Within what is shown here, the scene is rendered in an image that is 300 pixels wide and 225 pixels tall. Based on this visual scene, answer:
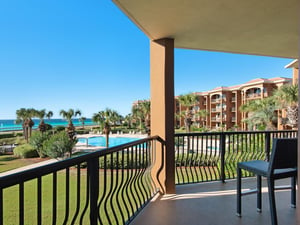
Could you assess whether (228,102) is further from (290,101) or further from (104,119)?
(104,119)

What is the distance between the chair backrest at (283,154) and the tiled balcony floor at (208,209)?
0.75 m

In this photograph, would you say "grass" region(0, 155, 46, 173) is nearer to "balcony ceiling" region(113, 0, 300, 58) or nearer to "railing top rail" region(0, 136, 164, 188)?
"balcony ceiling" region(113, 0, 300, 58)

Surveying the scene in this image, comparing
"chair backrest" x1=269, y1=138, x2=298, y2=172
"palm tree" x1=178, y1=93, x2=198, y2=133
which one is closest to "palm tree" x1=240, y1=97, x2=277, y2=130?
"palm tree" x1=178, y1=93, x2=198, y2=133

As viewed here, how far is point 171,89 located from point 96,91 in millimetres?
37069

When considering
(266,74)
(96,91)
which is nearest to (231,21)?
(266,74)

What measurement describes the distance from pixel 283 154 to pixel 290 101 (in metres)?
12.9

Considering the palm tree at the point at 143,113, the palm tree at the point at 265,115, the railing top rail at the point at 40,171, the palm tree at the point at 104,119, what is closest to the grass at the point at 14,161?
the palm tree at the point at 104,119

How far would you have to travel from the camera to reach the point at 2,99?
37562mm

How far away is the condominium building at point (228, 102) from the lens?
21500 mm

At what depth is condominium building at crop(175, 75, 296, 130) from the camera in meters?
21.5

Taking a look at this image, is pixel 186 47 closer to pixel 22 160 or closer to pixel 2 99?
pixel 22 160

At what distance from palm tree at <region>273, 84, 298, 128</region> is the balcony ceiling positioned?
10.4 meters

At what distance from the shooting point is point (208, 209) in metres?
2.41

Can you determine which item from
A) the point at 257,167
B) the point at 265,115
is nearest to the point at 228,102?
the point at 265,115
